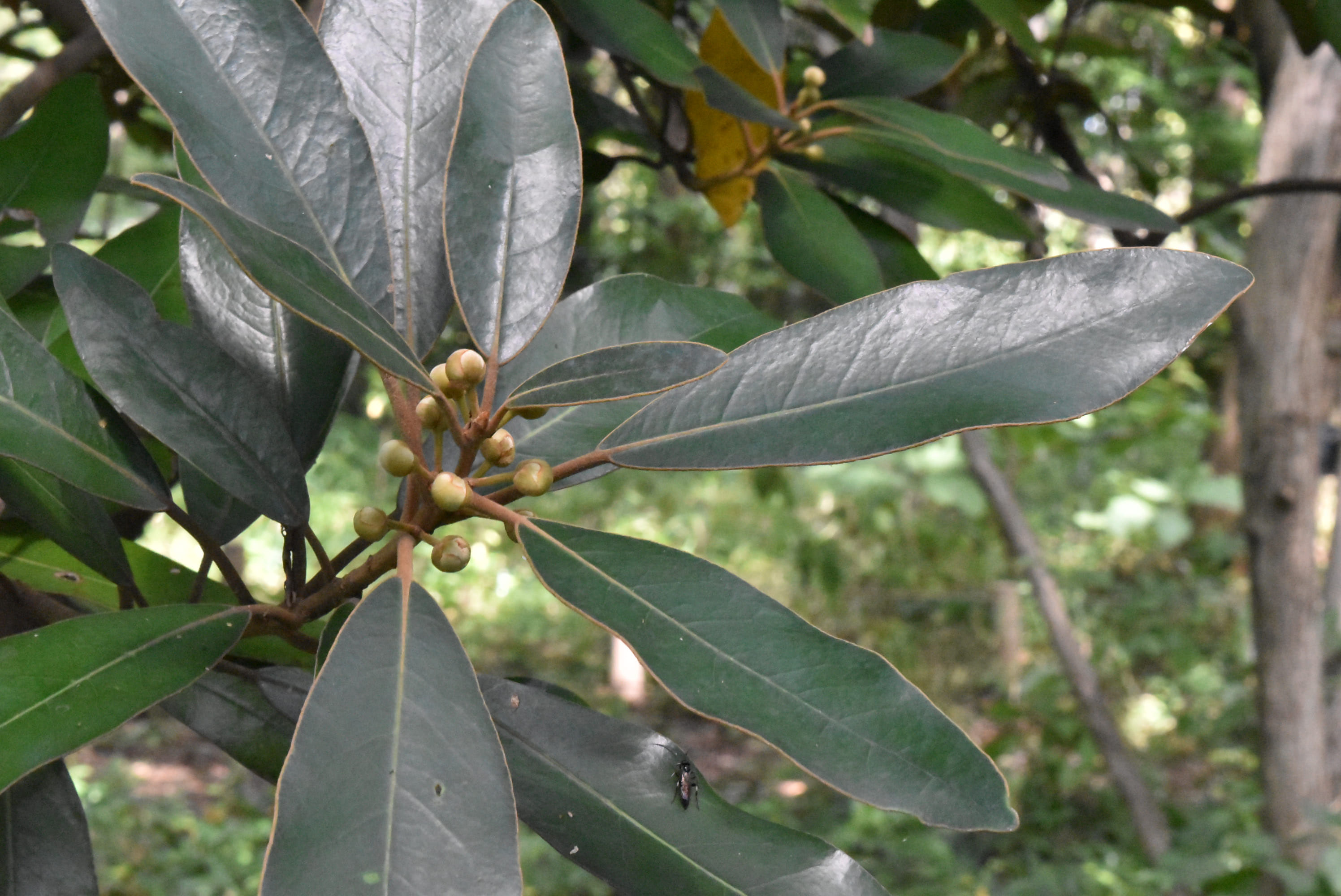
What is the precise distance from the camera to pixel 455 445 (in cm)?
46

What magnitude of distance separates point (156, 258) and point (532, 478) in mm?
317

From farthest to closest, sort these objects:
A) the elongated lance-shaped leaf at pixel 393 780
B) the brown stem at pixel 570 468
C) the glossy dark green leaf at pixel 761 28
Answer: the glossy dark green leaf at pixel 761 28, the brown stem at pixel 570 468, the elongated lance-shaped leaf at pixel 393 780

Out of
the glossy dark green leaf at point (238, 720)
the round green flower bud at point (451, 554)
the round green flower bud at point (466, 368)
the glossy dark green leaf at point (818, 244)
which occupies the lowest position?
the glossy dark green leaf at point (238, 720)

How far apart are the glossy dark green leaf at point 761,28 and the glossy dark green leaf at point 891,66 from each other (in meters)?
0.09

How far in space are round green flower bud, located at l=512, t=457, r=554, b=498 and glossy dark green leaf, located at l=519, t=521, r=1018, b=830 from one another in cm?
2

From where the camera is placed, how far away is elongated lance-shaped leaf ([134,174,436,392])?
1.01 ft

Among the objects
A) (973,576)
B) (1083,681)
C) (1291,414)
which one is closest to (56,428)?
(1291,414)

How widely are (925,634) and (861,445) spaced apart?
124 inches

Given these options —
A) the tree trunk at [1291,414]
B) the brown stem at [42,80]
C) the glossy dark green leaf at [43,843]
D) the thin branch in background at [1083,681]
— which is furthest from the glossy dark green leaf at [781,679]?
the thin branch in background at [1083,681]

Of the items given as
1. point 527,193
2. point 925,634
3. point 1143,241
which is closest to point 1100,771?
point 925,634

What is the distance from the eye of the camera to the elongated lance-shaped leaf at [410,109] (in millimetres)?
434

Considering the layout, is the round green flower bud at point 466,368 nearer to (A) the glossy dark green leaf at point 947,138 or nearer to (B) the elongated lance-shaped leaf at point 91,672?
(B) the elongated lance-shaped leaf at point 91,672

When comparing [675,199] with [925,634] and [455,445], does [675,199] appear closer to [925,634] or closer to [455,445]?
[925,634]

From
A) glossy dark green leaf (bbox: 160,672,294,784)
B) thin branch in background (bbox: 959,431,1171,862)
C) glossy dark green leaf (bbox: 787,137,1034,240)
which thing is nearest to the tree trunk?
thin branch in background (bbox: 959,431,1171,862)
